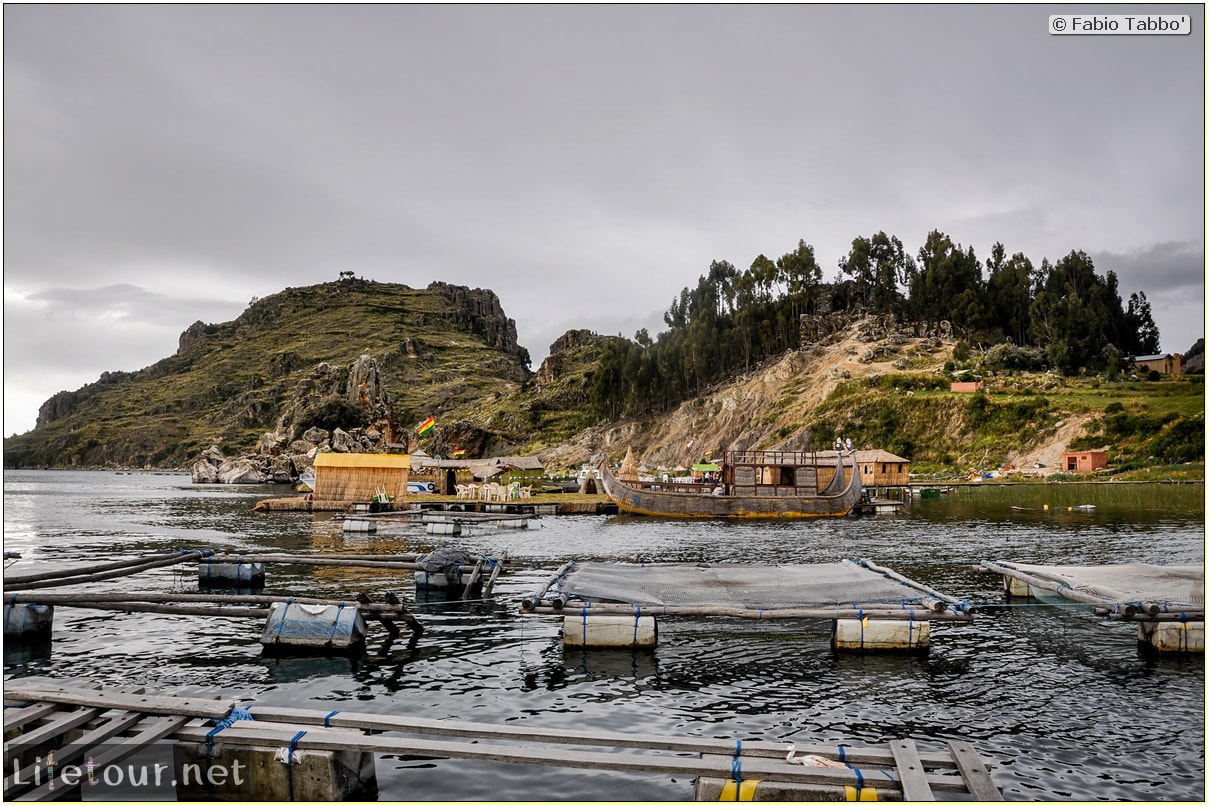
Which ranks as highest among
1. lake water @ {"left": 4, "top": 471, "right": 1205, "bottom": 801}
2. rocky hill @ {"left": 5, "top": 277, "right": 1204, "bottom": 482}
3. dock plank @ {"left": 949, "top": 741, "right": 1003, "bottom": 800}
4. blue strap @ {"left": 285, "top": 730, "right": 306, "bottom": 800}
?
rocky hill @ {"left": 5, "top": 277, "right": 1204, "bottom": 482}

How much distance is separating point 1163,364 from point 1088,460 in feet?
140

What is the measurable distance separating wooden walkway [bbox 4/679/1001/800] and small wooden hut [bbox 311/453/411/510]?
5764 cm

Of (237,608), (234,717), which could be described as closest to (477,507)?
(237,608)

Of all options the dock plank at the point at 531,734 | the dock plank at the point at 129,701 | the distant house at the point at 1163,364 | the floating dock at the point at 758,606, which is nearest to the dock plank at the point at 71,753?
the dock plank at the point at 129,701

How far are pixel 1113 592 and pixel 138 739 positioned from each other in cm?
1965

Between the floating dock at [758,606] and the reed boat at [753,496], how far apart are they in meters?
44.3

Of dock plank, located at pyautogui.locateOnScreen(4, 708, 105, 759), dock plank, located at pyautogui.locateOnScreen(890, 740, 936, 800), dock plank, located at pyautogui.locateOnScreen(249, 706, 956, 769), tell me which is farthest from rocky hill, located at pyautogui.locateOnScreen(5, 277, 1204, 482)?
dock plank, located at pyautogui.locateOnScreen(4, 708, 105, 759)

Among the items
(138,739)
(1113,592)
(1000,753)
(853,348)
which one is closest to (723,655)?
(1000,753)

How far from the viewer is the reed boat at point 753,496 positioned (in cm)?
6606

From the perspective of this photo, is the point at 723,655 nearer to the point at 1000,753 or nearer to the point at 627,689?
the point at 627,689

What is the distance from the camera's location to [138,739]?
9.73 metres

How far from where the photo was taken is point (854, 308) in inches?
6363

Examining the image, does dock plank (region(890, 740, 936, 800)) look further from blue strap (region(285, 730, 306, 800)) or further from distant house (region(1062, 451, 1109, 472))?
distant house (region(1062, 451, 1109, 472))

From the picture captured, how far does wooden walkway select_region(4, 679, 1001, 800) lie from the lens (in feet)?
29.3
